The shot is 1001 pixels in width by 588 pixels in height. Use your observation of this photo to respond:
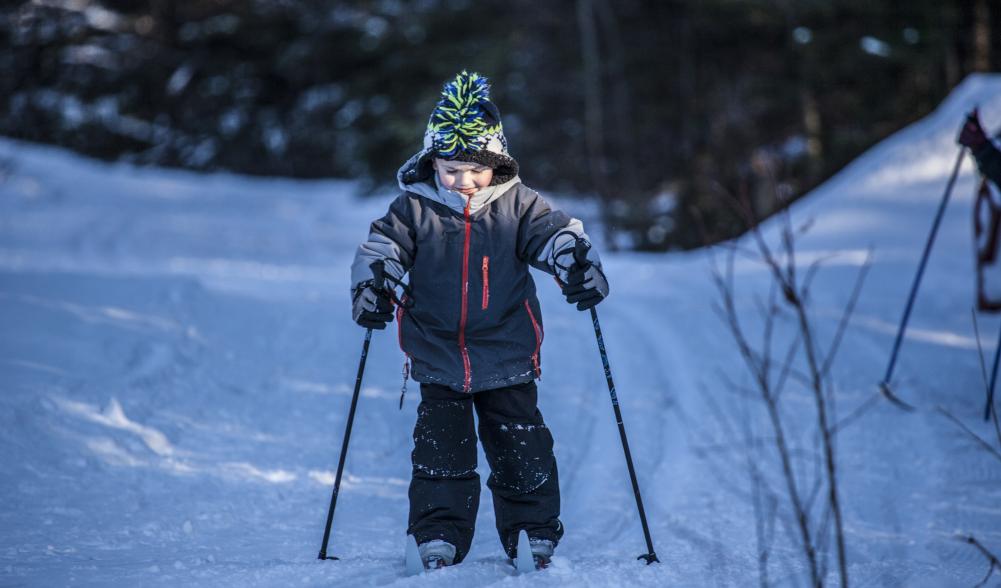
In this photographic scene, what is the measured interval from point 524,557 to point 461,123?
5.72 ft

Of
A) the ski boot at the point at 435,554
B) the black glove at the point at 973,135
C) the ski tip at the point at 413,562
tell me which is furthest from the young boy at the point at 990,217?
the ski tip at the point at 413,562

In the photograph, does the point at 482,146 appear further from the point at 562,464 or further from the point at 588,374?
the point at 588,374

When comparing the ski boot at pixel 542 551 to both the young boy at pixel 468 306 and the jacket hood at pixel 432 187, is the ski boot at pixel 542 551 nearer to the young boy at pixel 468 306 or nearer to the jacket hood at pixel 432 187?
the young boy at pixel 468 306

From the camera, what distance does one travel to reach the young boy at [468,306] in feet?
11.3

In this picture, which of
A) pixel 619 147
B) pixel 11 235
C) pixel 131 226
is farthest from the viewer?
pixel 619 147

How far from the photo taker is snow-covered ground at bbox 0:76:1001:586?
3494mm

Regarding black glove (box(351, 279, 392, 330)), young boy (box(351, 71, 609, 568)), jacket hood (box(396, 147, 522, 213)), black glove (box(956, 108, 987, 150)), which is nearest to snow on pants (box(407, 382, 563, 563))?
young boy (box(351, 71, 609, 568))

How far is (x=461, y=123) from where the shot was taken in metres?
3.45

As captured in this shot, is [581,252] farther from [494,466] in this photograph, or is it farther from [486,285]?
[494,466]

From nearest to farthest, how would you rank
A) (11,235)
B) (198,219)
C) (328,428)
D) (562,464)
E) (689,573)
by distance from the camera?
(689,573)
(562,464)
(328,428)
(11,235)
(198,219)

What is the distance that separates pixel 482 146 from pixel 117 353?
Result: 3830mm

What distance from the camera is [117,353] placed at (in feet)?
19.8

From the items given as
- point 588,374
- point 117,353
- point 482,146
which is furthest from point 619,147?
point 482,146

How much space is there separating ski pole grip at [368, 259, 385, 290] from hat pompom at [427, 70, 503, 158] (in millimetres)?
534
